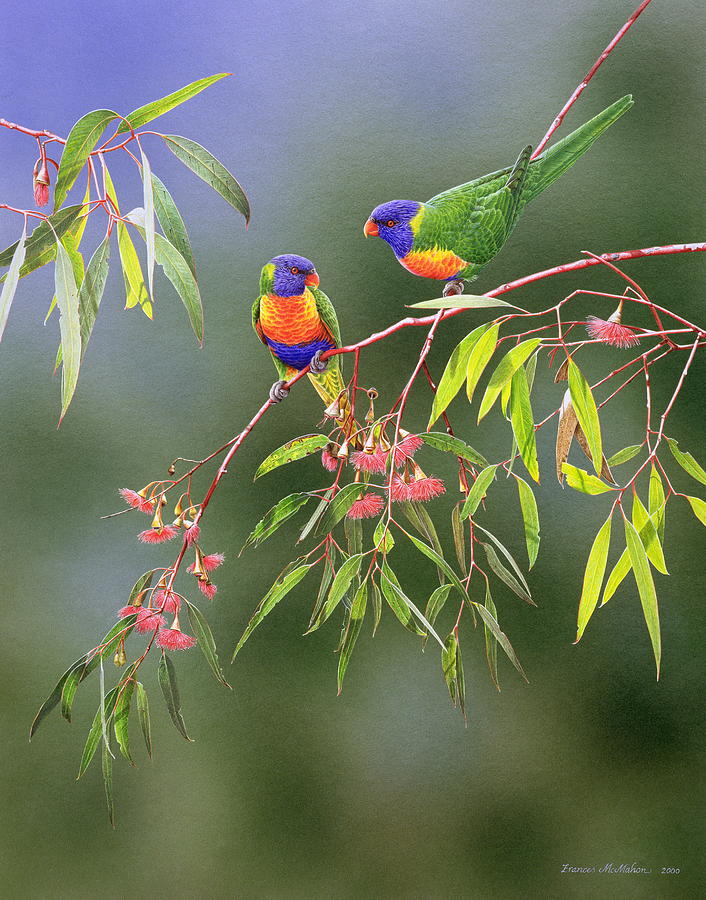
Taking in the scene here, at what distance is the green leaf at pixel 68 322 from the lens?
3.35 ft

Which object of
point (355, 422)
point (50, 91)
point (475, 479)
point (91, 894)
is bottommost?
point (91, 894)

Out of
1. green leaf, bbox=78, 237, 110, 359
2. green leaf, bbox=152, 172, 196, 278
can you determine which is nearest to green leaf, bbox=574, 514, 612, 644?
green leaf, bbox=152, 172, 196, 278

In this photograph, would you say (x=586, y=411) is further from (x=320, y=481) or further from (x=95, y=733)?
(x=95, y=733)

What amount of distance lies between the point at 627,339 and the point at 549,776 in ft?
3.07

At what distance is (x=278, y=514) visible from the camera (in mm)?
1294

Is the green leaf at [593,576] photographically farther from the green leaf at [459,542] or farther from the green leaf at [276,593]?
the green leaf at [276,593]

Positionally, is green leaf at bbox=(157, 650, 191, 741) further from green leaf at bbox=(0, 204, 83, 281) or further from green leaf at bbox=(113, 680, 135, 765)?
green leaf at bbox=(0, 204, 83, 281)

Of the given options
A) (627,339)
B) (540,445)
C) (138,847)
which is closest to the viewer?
(627,339)

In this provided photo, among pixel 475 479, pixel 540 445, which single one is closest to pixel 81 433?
pixel 475 479

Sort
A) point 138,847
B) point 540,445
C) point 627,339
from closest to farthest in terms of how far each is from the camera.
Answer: point 627,339 → point 540,445 → point 138,847

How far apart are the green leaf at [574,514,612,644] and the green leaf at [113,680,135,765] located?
0.96m

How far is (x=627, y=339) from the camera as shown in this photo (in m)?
1.17

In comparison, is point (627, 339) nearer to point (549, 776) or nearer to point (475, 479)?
point (475, 479)

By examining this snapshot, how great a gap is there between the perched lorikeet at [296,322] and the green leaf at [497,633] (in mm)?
550
